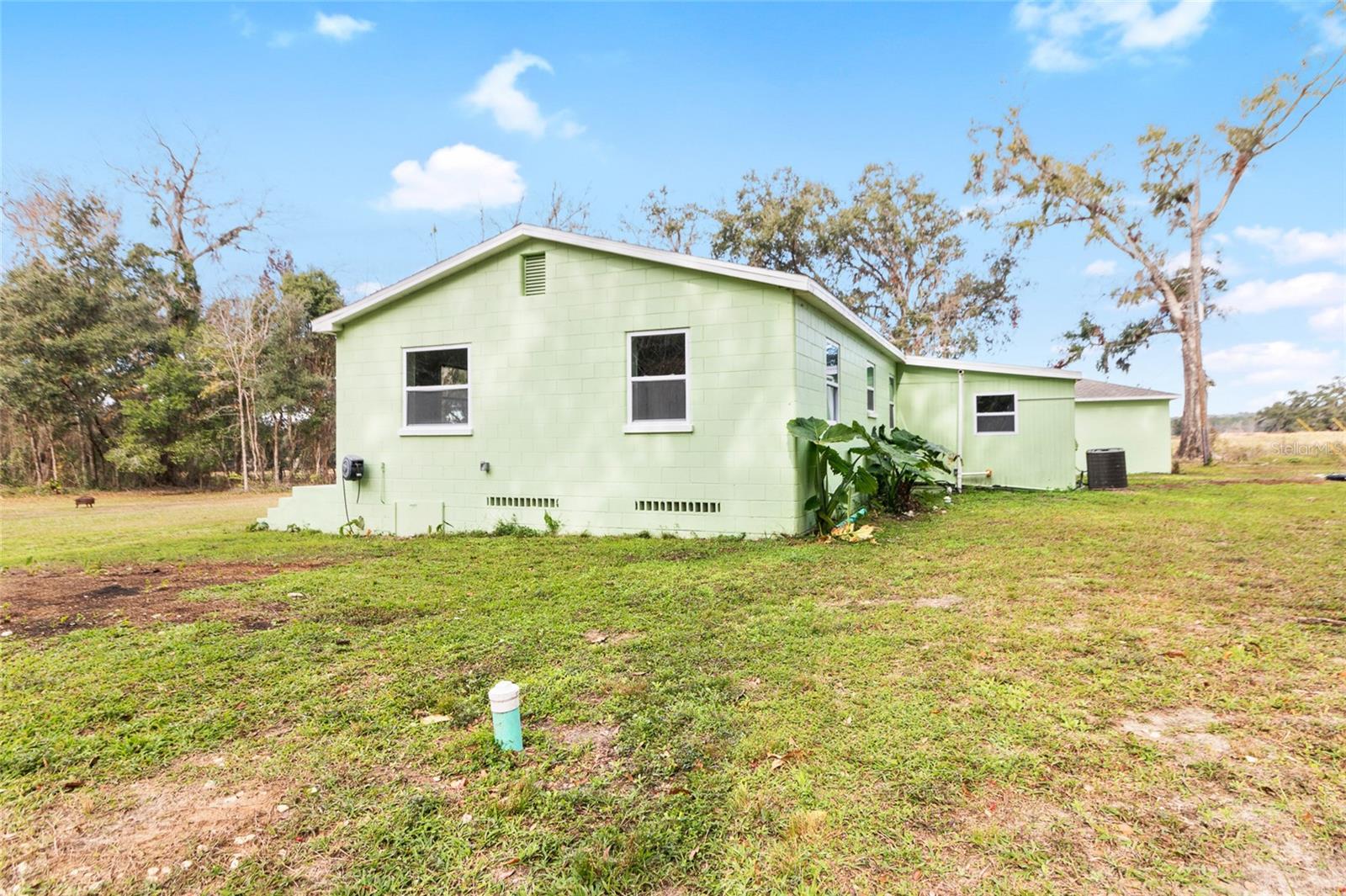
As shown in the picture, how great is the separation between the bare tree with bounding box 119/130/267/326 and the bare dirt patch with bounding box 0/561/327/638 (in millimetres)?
20848

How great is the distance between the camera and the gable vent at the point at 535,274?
8.39 metres

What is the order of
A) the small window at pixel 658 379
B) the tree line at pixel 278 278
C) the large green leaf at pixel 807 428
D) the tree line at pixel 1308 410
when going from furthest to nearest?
the tree line at pixel 1308 410
the tree line at pixel 278 278
the small window at pixel 658 379
the large green leaf at pixel 807 428

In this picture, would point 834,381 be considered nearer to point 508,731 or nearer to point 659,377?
point 659,377

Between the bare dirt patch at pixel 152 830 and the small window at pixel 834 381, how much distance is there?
8191mm

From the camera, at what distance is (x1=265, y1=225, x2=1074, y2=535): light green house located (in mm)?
7496

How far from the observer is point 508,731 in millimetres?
2305

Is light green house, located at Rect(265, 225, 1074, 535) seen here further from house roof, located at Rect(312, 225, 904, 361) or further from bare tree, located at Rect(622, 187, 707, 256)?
bare tree, located at Rect(622, 187, 707, 256)

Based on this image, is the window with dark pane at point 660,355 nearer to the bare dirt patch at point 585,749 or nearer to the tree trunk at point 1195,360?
the bare dirt patch at point 585,749

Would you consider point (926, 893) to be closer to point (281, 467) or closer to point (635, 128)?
point (635, 128)

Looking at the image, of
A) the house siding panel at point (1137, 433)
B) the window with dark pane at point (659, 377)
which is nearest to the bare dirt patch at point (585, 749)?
the window with dark pane at point (659, 377)

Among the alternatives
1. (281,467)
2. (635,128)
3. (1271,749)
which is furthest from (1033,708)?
(281,467)

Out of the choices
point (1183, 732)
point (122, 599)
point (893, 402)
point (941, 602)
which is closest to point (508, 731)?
point (1183, 732)

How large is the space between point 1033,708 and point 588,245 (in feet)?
23.4

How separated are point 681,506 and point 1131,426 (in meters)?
17.3
